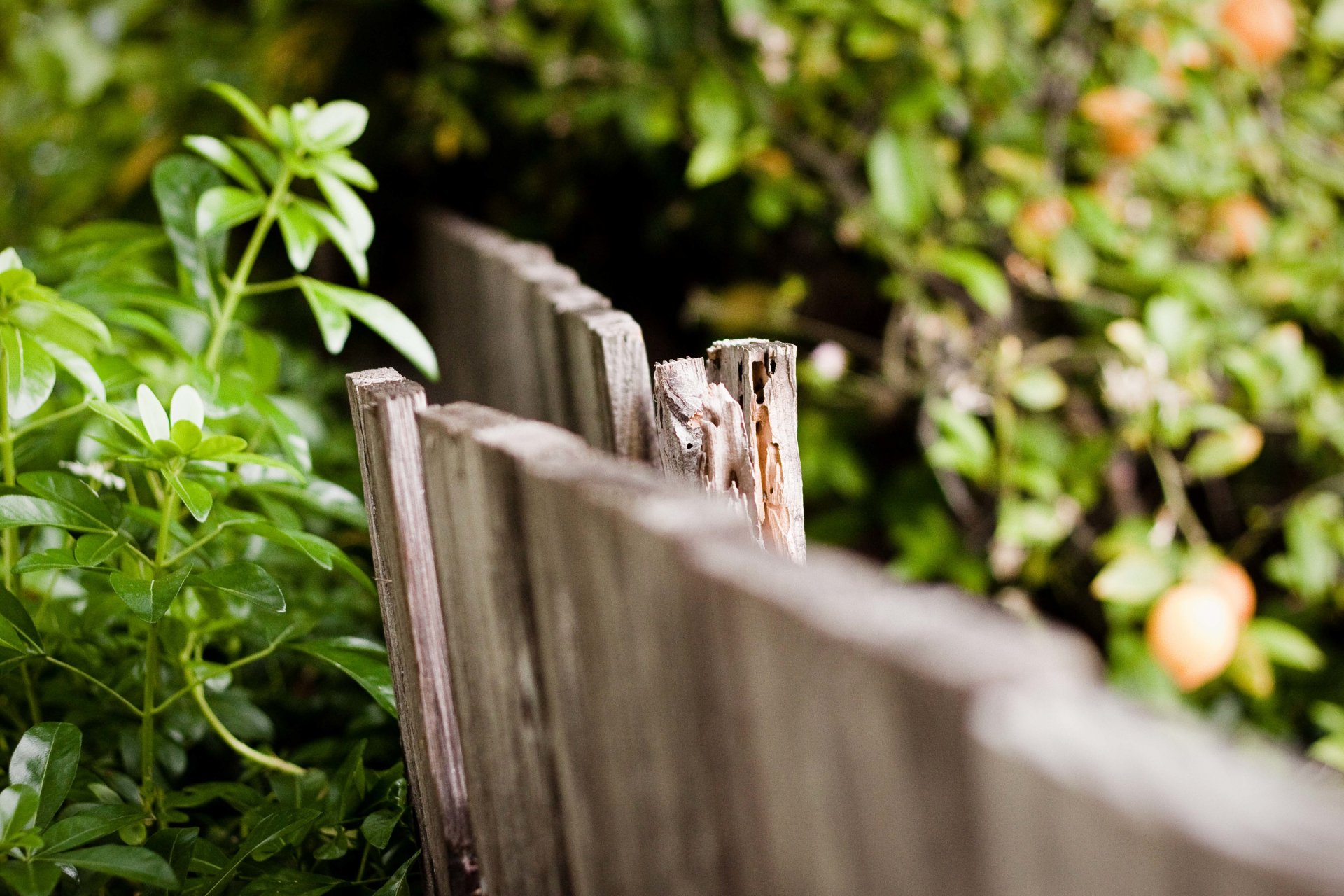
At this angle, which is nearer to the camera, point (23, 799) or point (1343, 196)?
point (23, 799)

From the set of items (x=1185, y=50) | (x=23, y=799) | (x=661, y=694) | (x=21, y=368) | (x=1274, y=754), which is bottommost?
(x=1274, y=754)

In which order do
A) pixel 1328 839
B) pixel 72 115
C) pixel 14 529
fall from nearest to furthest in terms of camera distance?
pixel 1328 839
pixel 14 529
pixel 72 115

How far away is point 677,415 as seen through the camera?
2.16 feet

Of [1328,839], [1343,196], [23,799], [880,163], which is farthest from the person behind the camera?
[1343,196]

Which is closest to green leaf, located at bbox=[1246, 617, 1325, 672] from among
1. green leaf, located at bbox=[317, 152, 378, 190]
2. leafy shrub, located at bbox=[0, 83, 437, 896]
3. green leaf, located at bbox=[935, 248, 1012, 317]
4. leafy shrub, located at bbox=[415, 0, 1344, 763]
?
leafy shrub, located at bbox=[415, 0, 1344, 763]

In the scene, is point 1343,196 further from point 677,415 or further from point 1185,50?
point 677,415

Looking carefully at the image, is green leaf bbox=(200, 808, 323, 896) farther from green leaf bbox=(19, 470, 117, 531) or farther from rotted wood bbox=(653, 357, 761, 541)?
rotted wood bbox=(653, 357, 761, 541)

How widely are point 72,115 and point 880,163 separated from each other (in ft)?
7.73

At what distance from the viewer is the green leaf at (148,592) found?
1.94 feet

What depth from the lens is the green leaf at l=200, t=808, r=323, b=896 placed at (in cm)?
62

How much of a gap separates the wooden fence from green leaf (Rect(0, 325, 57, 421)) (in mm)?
233

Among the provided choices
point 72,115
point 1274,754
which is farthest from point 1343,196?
point 72,115

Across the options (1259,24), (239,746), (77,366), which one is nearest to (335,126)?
(77,366)

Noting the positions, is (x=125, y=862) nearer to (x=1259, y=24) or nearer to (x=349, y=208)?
(x=349, y=208)
